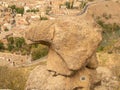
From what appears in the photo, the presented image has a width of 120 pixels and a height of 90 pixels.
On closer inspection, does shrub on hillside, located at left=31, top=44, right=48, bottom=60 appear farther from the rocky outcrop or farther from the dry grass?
the rocky outcrop

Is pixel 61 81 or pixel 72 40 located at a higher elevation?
pixel 72 40

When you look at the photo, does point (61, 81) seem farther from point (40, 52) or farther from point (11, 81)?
point (40, 52)

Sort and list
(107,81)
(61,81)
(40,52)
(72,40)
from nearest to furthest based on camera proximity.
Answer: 1. (72,40)
2. (61,81)
3. (107,81)
4. (40,52)

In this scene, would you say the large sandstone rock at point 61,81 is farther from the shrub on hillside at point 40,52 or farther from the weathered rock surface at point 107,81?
the shrub on hillside at point 40,52

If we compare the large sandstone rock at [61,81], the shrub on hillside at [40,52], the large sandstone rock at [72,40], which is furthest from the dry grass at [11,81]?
the shrub on hillside at [40,52]

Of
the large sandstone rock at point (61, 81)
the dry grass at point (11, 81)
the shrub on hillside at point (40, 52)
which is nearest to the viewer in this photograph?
the large sandstone rock at point (61, 81)

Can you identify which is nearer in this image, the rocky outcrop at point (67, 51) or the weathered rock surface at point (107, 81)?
the rocky outcrop at point (67, 51)

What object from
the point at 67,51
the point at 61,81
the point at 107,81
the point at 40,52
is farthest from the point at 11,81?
the point at 40,52

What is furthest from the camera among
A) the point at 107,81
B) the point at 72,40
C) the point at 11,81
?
the point at 11,81
